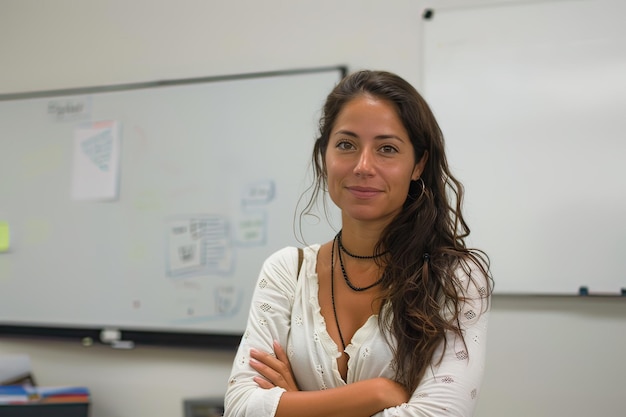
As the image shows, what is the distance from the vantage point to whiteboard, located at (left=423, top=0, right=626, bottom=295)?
2061 millimetres

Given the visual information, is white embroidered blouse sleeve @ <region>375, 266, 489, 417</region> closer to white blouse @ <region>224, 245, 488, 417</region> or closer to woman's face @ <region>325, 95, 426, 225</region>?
white blouse @ <region>224, 245, 488, 417</region>

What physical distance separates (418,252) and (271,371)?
441 millimetres

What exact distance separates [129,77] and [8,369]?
4.98 ft

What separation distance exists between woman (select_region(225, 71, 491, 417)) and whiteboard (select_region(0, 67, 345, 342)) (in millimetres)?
1016

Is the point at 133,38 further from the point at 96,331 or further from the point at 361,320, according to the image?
the point at 361,320

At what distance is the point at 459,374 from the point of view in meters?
1.17

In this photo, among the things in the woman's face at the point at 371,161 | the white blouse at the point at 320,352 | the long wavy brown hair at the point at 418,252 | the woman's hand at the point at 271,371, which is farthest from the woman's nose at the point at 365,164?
the woman's hand at the point at 271,371

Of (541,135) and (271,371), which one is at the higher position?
(541,135)

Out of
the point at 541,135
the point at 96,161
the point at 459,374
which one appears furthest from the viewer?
the point at 96,161

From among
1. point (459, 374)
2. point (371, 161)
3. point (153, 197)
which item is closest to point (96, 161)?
point (153, 197)

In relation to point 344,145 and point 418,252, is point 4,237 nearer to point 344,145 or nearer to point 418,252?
point 344,145

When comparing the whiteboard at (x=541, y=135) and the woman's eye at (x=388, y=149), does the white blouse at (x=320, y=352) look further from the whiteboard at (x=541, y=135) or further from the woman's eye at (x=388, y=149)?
the whiteboard at (x=541, y=135)

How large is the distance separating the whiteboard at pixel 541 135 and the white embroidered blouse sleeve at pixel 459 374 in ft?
3.22

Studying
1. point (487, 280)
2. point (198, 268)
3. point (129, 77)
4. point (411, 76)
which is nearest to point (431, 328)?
point (487, 280)
